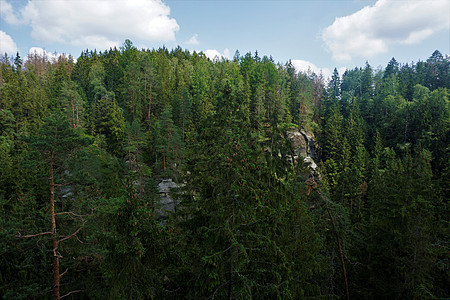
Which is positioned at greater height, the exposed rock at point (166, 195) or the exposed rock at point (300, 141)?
the exposed rock at point (300, 141)

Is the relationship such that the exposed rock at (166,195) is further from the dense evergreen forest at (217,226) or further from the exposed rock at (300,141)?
the exposed rock at (300,141)

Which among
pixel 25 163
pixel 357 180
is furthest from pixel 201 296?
pixel 357 180

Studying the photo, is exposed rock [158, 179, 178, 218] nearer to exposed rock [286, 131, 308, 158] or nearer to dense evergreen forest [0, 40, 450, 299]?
dense evergreen forest [0, 40, 450, 299]

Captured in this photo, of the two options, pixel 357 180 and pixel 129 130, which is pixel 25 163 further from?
pixel 357 180

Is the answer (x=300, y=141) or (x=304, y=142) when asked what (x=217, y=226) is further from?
(x=304, y=142)

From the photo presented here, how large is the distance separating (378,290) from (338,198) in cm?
2101

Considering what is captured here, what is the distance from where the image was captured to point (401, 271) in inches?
571

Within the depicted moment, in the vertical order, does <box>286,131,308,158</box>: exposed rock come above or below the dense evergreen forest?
above

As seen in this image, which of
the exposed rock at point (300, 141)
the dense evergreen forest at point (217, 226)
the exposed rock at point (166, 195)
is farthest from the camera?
the exposed rock at point (300, 141)

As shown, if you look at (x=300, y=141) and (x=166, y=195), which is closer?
(x=166, y=195)

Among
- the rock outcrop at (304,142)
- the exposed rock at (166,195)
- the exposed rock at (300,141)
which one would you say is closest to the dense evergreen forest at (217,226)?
the exposed rock at (166,195)

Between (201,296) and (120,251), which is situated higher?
(120,251)

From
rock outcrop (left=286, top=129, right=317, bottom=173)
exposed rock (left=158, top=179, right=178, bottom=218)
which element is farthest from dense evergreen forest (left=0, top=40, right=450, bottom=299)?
rock outcrop (left=286, top=129, right=317, bottom=173)

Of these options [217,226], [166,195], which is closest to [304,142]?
[166,195]
